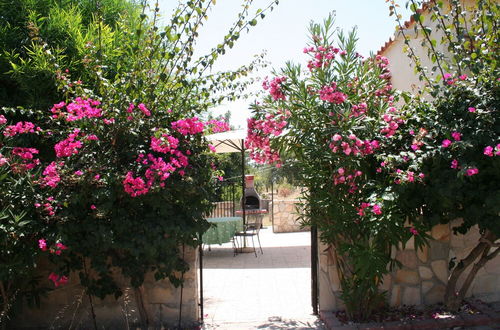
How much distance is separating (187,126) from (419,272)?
2878 mm

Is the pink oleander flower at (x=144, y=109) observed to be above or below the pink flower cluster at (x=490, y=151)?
above

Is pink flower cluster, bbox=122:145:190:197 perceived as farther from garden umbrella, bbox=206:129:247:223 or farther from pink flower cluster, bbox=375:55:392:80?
garden umbrella, bbox=206:129:247:223

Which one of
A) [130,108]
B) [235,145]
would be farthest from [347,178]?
[235,145]

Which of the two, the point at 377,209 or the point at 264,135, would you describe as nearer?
the point at 377,209

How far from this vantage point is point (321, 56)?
4.05 metres

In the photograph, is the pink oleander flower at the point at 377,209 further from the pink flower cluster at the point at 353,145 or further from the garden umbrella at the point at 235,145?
the garden umbrella at the point at 235,145

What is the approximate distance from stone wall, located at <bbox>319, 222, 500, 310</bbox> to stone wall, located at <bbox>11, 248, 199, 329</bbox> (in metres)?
1.40

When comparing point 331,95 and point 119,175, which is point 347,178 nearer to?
point 331,95

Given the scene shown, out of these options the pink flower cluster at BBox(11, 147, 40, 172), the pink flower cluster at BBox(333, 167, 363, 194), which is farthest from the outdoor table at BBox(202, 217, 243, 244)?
the pink flower cluster at BBox(11, 147, 40, 172)

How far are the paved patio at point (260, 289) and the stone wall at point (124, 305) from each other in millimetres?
376

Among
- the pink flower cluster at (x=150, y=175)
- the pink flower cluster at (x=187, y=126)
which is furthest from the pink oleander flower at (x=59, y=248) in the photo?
the pink flower cluster at (x=187, y=126)

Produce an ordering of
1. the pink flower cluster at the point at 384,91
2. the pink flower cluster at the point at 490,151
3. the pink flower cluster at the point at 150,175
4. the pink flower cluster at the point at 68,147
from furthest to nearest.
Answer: the pink flower cluster at the point at 384,91 < the pink flower cluster at the point at 68,147 < the pink flower cluster at the point at 150,175 < the pink flower cluster at the point at 490,151

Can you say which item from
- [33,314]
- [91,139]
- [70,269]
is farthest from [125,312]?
[91,139]

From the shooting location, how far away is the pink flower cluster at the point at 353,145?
368 cm
